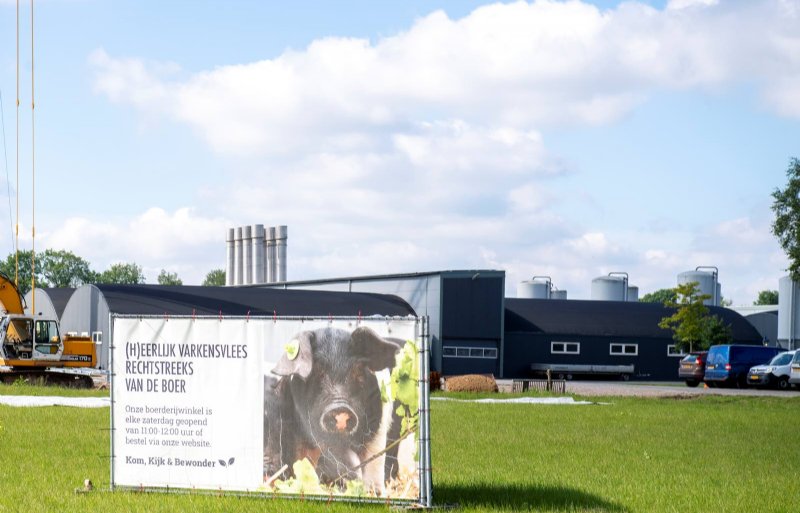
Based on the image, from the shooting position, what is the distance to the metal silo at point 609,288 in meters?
95.2

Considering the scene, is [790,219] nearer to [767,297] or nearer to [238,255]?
[238,255]

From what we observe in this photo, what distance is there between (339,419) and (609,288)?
84603mm

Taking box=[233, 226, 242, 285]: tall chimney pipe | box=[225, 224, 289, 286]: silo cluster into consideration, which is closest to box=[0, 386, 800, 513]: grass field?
box=[225, 224, 289, 286]: silo cluster

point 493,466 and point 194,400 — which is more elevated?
point 194,400

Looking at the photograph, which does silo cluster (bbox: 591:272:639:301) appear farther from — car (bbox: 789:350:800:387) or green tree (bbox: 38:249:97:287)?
green tree (bbox: 38:249:97:287)

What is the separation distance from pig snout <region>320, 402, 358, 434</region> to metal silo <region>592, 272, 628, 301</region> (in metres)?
84.0

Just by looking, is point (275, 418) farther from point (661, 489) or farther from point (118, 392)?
point (661, 489)

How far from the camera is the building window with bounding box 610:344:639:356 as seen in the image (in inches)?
2793

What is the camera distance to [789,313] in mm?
83375

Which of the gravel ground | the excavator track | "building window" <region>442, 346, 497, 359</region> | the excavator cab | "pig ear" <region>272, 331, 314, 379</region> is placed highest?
"pig ear" <region>272, 331, 314, 379</region>

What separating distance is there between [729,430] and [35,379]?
25789mm

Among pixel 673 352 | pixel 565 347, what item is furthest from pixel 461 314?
pixel 673 352

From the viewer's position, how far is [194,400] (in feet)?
44.0

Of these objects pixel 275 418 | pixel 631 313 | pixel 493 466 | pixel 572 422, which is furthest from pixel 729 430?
pixel 631 313
